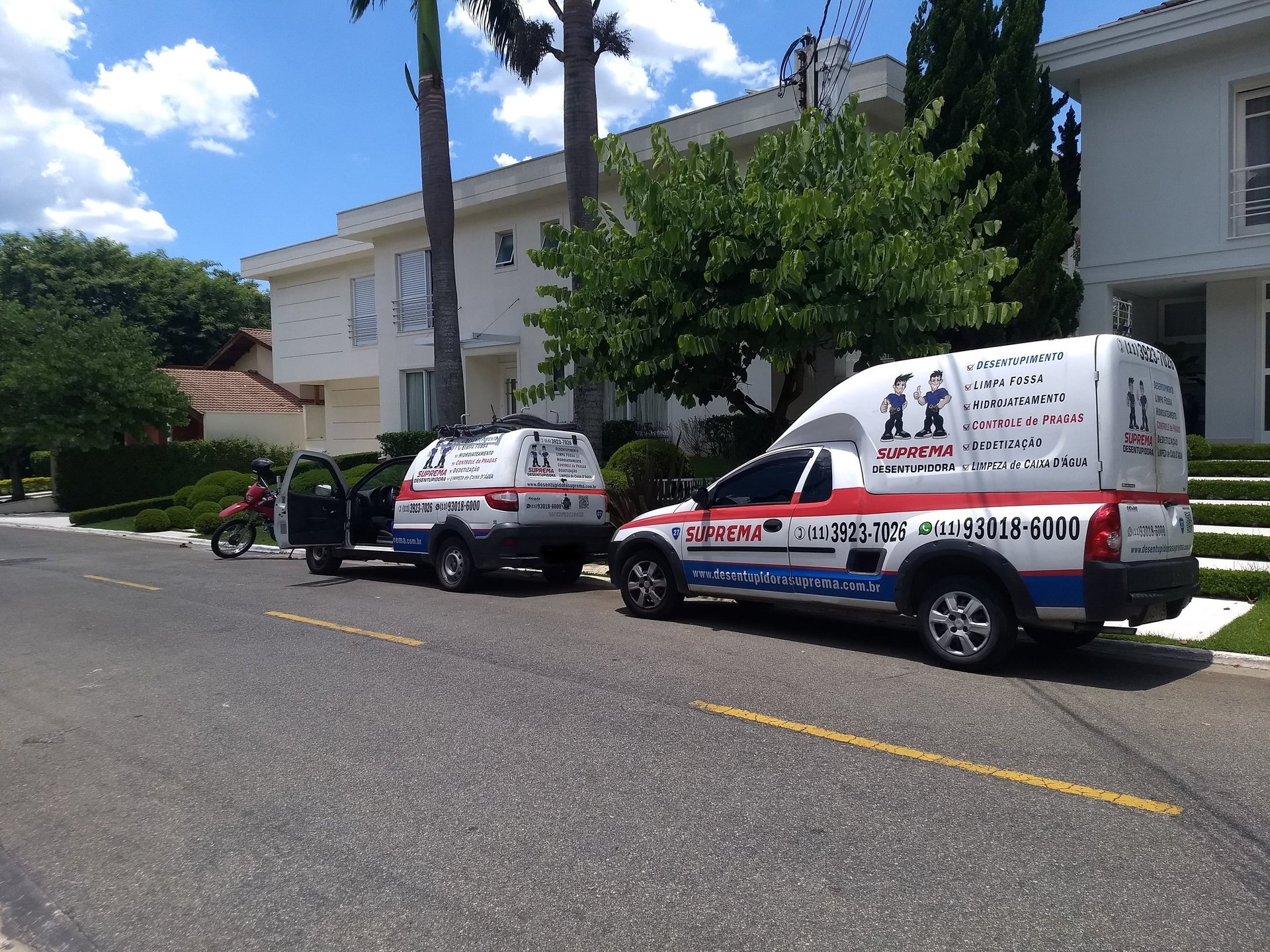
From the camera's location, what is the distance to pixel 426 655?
818cm

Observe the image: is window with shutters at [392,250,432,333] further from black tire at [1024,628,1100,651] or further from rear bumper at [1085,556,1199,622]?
rear bumper at [1085,556,1199,622]

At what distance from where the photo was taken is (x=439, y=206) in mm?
18562

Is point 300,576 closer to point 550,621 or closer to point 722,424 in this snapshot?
point 550,621

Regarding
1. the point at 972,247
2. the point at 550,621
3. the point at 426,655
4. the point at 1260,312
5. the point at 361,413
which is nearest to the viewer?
the point at 426,655

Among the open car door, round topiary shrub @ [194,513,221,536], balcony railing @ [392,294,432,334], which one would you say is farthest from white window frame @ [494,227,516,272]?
the open car door

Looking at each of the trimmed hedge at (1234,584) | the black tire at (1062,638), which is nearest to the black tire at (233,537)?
the black tire at (1062,638)

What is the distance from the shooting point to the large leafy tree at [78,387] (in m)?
27.6

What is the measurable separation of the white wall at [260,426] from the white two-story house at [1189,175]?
2680 centimetres

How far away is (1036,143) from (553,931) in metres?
15.5

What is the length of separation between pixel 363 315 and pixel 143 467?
27.6 ft

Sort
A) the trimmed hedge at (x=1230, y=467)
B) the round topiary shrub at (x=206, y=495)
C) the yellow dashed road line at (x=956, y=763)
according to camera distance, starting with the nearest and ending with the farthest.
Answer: the yellow dashed road line at (x=956, y=763), the trimmed hedge at (x=1230, y=467), the round topiary shrub at (x=206, y=495)

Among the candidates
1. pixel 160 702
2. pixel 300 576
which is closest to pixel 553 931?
pixel 160 702

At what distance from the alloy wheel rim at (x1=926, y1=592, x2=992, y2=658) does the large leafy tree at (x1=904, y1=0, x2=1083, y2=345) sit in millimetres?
7830

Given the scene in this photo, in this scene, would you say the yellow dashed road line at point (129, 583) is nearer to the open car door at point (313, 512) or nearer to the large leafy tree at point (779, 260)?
the open car door at point (313, 512)
